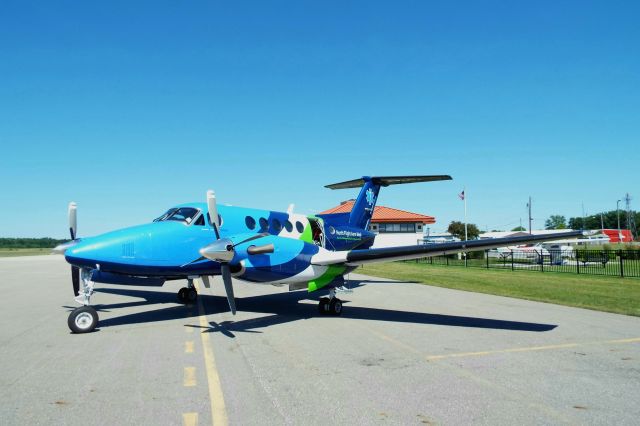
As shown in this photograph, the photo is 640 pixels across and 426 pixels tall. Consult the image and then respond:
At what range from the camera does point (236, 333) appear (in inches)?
374

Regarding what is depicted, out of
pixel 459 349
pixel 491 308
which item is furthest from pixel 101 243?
pixel 491 308

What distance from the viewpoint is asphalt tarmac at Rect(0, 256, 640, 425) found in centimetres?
489

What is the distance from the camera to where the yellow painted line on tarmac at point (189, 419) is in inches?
179

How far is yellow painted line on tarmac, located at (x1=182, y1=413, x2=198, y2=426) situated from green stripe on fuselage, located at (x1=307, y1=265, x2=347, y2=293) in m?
7.06

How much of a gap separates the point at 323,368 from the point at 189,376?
2011 millimetres

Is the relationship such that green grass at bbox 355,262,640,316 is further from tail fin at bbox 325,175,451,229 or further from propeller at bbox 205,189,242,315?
propeller at bbox 205,189,242,315

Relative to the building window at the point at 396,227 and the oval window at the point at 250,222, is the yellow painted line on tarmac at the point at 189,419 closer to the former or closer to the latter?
the oval window at the point at 250,222

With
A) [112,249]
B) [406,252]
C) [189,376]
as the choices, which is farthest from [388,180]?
[189,376]

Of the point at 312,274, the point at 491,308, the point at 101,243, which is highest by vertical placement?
the point at 101,243

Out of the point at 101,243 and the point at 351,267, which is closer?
the point at 101,243

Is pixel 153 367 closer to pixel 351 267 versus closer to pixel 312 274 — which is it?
pixel 312 274

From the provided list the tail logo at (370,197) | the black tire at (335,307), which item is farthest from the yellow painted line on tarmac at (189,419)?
the tail logo at (370,197)

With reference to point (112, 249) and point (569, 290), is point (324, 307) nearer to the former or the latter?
point (112, 249)

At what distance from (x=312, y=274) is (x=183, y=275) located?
3488 mm
